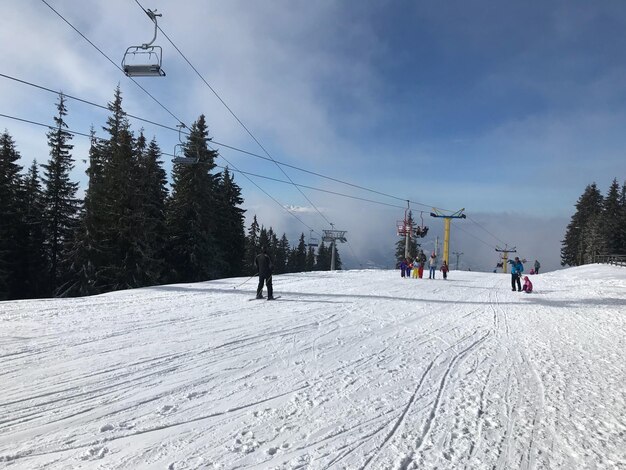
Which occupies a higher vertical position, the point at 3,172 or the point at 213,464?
the point at 3,172

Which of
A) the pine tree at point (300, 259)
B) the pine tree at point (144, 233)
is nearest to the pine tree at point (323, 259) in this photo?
the pine tree at point (300, 259)

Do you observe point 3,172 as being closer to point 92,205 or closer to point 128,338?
point 92,205

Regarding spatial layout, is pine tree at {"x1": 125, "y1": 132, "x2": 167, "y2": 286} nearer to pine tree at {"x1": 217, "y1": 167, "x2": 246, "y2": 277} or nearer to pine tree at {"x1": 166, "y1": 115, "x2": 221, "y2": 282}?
pine tree at {"x1": 166, "y1": 115, "x2": 221, "y2": 282}

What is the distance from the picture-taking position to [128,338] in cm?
663

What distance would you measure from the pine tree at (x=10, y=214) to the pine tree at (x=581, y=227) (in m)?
82.8

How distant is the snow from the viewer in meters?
3.29

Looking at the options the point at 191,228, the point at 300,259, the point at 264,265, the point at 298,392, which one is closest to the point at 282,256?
the point at 300,259

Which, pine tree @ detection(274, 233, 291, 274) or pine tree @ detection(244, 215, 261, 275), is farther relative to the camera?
pine tree @ detection(274, 233, 291, 274)

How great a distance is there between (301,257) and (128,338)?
79885mm

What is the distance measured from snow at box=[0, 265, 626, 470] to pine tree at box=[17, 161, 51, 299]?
27.2m

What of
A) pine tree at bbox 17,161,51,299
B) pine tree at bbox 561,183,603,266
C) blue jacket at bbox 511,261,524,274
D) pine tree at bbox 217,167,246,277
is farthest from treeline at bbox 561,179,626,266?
pine tree at bbox 17,161,51,299

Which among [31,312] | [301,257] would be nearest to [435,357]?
[31,312]

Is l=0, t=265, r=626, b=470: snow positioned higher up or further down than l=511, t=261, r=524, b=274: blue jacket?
further down

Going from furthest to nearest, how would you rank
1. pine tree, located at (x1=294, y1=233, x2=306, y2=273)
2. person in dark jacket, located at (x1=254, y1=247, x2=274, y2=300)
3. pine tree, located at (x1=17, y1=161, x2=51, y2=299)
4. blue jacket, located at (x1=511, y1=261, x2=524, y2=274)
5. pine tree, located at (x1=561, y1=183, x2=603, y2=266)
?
pine tree, located at (x1=294, y1=233, x2=306, y2=273) < pine tree, located at (x1=561, y1=183, x2=603, y2=266) < pine tree, located at (x1=17, y1=161, x2=51, y2=299) < blue jacket, located at (x1=511, y1=261, x2=524, y2=274) < person in dark jacket, located at (x1=254, y1=247, x2=274, y2=300)
